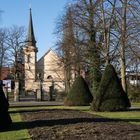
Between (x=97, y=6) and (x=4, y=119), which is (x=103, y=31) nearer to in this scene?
(x=97, y=6)

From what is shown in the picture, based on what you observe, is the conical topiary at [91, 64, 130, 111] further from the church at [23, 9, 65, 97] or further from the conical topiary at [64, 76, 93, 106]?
the church at [23, 9, 65, 97]

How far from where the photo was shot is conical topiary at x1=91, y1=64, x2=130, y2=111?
31.0 meters

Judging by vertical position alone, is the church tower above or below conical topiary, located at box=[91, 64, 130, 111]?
above

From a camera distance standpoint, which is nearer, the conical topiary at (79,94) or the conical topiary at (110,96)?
the conical topiary at (110,96)

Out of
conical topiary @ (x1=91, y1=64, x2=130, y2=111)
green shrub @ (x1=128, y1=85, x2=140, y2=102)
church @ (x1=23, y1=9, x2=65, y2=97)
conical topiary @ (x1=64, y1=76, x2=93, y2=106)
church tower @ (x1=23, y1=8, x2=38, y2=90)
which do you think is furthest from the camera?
church tower @ (x1=23, y1=8, x2=38, y2=90)

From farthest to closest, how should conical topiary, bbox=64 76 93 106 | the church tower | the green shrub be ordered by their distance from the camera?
the church tower → the green shrub → conical topiary, bbox=64 76 93 106

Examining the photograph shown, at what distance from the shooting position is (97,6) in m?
44.2

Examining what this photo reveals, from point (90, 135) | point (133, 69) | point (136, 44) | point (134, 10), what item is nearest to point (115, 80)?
point (134, 10)

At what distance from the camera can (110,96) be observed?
102 feet

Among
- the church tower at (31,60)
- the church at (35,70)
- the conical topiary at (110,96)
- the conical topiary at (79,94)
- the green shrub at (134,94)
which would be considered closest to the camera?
the conical topiary at (110,96)

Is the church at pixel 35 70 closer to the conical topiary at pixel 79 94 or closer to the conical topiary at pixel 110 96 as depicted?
the conical topiary at pixel 79 94

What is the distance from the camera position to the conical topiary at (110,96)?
31.0 metres

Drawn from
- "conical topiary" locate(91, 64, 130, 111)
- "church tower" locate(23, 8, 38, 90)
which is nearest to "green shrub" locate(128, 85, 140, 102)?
"conical topiary" locate(91, 64, 130, 111)

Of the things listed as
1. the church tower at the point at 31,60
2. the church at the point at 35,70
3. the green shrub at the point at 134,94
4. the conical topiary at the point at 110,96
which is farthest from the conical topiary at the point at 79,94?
the church tower at the point at 31,60
